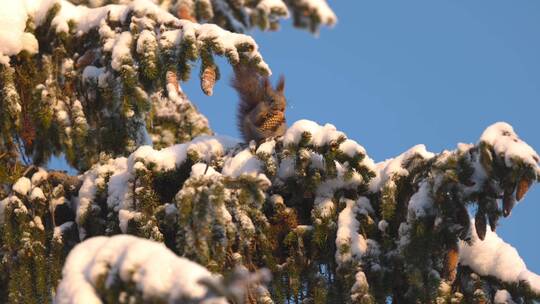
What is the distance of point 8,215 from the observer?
3.08 m

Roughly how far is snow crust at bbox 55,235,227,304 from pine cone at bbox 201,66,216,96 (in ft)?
3.98

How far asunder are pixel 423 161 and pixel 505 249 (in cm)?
41

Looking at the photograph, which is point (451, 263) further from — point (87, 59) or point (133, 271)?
point (87, 59)

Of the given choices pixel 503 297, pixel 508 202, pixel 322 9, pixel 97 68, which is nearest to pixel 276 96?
pixel 97 68

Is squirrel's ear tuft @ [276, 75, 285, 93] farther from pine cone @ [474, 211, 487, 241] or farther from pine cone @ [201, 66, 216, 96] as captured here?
pine cone @ [474, 211, 487, 241]

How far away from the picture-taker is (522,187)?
2492 mm

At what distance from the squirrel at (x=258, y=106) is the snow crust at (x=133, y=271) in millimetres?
1881

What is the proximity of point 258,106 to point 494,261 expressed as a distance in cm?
141

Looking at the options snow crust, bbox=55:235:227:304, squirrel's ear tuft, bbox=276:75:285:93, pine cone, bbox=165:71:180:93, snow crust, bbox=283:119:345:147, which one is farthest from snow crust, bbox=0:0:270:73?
snow crust, bbox=55:235:227:304

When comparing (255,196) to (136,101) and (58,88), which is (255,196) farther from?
(58,88)

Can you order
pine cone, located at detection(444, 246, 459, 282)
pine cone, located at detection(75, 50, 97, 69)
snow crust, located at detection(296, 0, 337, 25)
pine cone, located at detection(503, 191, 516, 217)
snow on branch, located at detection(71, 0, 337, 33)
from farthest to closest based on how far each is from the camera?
snow on branch, located at detection(71, 0, 337, 33), pine cone, located at detection(75, 50, 97, 69), pine cone, located at detection(444, 246, 459, 282), pine cone, located at detection(503, 191, 516, 217), snow crust, located at detection(296, 0, 337, 25)

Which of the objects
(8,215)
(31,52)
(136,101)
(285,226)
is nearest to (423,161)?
(285,226)

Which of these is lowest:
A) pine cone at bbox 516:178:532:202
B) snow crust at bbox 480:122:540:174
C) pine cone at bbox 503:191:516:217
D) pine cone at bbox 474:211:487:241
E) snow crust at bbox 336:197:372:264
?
snow crust at bbox 336:197:372:264

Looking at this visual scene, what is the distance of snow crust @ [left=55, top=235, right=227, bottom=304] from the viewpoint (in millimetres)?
1748
